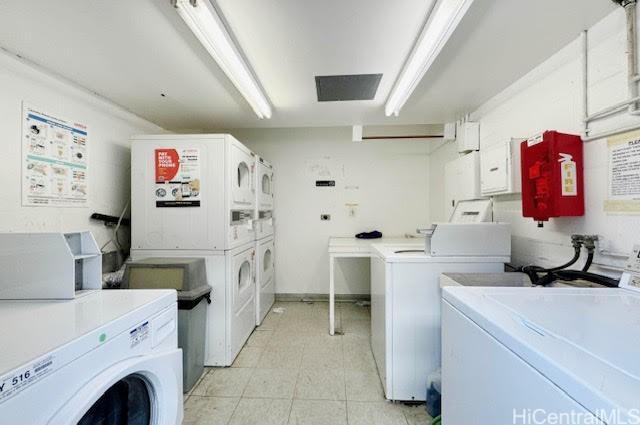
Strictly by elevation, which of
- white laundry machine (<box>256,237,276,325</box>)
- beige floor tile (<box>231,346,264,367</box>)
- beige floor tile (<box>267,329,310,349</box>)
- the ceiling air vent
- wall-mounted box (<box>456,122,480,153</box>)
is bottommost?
beige floor tile (<box>231,346,264,367</box>)

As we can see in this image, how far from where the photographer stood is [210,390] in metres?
1.92

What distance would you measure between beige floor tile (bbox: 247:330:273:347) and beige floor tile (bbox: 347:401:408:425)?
3.54ft

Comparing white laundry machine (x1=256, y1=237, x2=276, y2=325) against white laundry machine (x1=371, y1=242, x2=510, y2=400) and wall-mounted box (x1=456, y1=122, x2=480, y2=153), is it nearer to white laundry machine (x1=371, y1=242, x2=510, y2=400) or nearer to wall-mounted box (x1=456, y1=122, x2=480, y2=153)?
white laundry machine (x1=371, y1=242, x2=510, y2=400)

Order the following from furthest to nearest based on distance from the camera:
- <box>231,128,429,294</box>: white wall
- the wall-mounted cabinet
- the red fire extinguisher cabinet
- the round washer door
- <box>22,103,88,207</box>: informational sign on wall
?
<box>231,128,429,294</box>: white wall < the wall-mounted cabinet < <box>22,103,88,207</box>: informational sign on wall < the red fire extinguisher cabinet < the round washer door

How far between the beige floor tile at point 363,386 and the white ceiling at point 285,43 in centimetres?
Answer: 225

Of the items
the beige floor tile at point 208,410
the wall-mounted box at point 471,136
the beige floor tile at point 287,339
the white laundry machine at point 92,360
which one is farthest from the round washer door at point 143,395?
the wall-mounted box at point 471,136

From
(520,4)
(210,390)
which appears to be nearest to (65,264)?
(210,390)

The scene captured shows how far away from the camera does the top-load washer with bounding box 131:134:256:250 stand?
2168mm

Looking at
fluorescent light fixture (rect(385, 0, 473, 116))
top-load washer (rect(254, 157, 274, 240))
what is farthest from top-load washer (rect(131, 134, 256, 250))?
fluorescent light fixture (rect(385, 0, 473, 116))

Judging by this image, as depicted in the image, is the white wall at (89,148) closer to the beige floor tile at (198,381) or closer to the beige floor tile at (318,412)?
the beige floor tile at (198,381)

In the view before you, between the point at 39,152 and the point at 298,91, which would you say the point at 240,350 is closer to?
the point at 39,152

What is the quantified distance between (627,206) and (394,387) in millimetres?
1582

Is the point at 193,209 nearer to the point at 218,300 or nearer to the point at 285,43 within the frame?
the point at 218,300

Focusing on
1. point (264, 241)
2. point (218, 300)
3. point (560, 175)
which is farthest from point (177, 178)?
point (560, 175)
